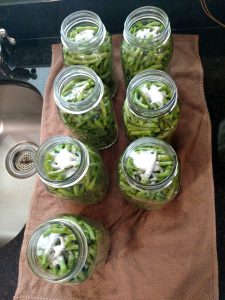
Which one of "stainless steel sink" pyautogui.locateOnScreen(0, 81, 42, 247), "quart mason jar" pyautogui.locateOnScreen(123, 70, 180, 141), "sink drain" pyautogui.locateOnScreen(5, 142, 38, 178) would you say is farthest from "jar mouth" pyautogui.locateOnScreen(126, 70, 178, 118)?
"sink drain" pyautogui.locateOnScreen(5, 142, 38, 178)

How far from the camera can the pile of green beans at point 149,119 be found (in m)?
0.58

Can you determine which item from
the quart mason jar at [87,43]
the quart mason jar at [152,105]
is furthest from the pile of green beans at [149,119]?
the quart mason jar at [87,43]

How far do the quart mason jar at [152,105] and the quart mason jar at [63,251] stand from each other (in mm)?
182

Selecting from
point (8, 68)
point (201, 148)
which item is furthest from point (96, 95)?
point (8, 68)

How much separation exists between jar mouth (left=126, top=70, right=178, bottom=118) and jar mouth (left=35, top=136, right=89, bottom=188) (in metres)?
0.10

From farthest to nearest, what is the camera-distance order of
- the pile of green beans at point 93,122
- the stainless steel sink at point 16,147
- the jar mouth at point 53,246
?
the stainless steel sink at point 16,147, the pile of green beans at point 93,122, the jar mouth at point 53,246

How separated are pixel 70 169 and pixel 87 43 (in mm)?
218

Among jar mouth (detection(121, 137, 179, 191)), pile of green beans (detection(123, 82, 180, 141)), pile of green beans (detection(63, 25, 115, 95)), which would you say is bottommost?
jar mouth (detection(121, 137, 179, 191))

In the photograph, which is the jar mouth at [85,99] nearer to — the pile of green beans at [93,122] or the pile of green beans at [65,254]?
the pile of green beans at [93,122]

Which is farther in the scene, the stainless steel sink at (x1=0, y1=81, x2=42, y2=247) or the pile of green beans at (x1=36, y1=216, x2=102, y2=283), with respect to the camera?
the stainless steel sink at (x1=0, y1=81, x2=42, y2=247)

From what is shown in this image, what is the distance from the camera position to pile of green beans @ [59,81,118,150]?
61cm

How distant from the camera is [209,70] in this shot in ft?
2.53

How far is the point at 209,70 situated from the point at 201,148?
0.67 ft

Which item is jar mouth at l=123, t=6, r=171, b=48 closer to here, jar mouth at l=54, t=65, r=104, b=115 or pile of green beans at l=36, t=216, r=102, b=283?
jar mouth at l=54, t=65, r=104, b=115
